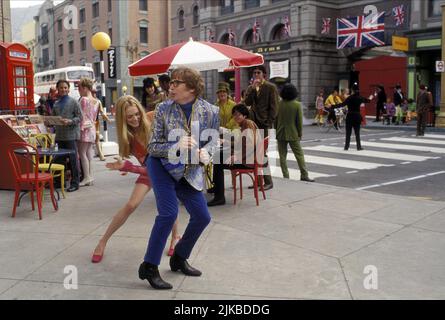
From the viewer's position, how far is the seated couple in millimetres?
7133

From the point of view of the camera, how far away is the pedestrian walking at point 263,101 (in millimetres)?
8281

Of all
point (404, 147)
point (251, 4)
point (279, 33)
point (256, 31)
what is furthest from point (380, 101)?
point (251, 4)

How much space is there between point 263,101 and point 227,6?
29.1 meters

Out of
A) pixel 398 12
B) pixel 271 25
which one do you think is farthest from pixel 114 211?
pixel 271 25

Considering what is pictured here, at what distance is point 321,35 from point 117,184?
2342 cm

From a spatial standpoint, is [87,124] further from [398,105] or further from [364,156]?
[398,105]

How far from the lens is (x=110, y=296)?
3842mm

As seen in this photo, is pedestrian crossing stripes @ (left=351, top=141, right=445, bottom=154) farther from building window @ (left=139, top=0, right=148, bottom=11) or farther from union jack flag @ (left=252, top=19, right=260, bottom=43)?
building window @ (left=139, top=0, right=148, bottom=11)

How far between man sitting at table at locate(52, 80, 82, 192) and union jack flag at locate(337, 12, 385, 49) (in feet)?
67.5

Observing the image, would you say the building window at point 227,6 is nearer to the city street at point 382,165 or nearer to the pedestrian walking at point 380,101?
the pedestrian walking at point 380,101

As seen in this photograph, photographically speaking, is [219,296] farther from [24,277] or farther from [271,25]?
[271,25]

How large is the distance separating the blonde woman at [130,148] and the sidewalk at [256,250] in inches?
11.4

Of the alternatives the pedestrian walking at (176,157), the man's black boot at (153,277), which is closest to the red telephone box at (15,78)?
the pedestrian walking at (176,157)

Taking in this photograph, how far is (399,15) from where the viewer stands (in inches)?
1027
